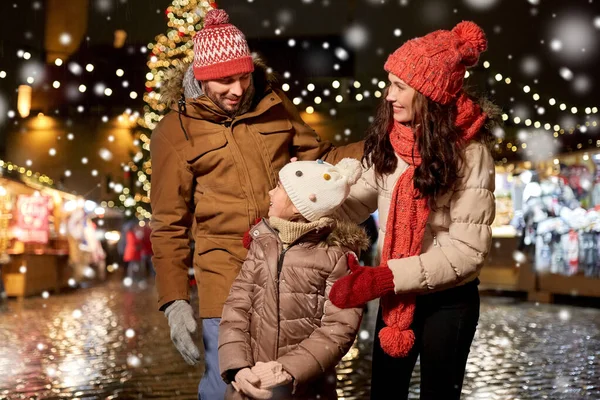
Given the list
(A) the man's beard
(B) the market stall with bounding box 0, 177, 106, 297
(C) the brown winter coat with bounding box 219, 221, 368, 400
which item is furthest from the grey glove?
(B) the market stall with bounding box 0, 177, 106, 297

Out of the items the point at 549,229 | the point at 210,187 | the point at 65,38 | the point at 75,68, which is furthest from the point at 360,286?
the point at 75,68

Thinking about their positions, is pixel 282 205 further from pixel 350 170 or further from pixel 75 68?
pixel 75 68

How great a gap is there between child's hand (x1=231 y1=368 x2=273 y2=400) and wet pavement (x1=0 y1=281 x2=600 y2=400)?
3.73 metres

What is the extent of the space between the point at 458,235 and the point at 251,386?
923 mm

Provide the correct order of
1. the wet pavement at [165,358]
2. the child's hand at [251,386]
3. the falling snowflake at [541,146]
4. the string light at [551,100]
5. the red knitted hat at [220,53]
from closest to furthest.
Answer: the child's hand at [251,386]
the red knitted hat at [220,53]
the wet pavement at [165,358]
the falling snowflake at [541,146]
the string light at [551,100]

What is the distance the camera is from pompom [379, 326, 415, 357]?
3.37m

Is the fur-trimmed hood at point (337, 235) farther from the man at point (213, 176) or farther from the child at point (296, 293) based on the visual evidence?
the man at point (213, 176)

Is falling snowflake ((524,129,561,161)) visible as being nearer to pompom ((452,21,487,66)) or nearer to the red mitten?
pompom ((452,21,487,66))

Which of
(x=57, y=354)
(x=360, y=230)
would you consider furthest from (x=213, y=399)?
(x=57, y=354)

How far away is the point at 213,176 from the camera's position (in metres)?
3.86

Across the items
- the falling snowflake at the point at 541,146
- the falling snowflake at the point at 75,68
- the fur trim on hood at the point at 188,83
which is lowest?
the fur trim on hood at the point at 188,83

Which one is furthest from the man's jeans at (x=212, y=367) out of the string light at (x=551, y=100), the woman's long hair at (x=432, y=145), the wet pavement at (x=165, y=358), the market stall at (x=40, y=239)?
the string light at (x=551, y=100)

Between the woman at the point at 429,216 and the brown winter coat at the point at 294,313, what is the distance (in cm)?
12

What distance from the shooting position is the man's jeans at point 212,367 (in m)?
3.81
